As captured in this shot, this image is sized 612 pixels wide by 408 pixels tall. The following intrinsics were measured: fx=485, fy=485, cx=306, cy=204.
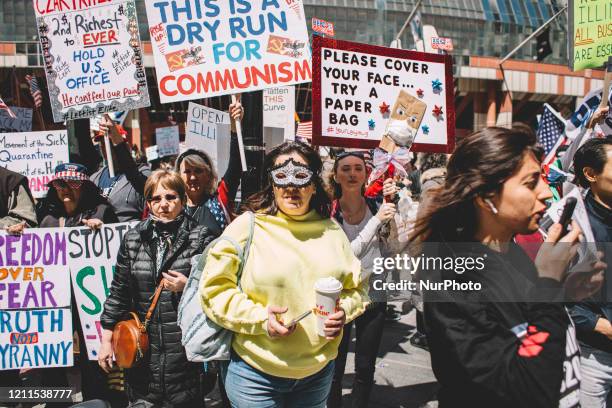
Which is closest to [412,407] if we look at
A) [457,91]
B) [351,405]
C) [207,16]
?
[351,405]

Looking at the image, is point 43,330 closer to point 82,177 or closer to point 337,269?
point 82,177

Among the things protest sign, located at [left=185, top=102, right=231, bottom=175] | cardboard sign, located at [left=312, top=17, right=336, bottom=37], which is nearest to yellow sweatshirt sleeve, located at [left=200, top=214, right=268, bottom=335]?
protest sign, located at [left=185, top=102, right=231, bottom=175]

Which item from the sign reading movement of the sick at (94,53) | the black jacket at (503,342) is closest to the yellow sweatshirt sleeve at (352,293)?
the black jacket at (503,342)

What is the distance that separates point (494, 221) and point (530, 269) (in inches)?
7.5

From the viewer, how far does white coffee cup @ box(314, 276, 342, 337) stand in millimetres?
2104

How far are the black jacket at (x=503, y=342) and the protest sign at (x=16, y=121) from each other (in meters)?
7.59

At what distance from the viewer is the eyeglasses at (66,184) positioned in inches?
147

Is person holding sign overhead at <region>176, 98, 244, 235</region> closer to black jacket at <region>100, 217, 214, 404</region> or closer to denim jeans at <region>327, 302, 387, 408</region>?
black jacket at <region>100, 217, 214, 404</region>

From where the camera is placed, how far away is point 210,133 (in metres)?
4.87

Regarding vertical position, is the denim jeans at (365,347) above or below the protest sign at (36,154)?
below

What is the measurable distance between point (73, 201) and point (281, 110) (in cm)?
263

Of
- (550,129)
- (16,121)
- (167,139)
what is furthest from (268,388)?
(16,121)

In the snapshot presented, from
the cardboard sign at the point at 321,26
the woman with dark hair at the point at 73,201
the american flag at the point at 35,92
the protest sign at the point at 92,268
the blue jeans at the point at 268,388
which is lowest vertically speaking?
the blue jeans at the point at 268,388

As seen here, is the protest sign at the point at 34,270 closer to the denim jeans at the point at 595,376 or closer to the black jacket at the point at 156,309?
the black jacket at the point at 156,309
